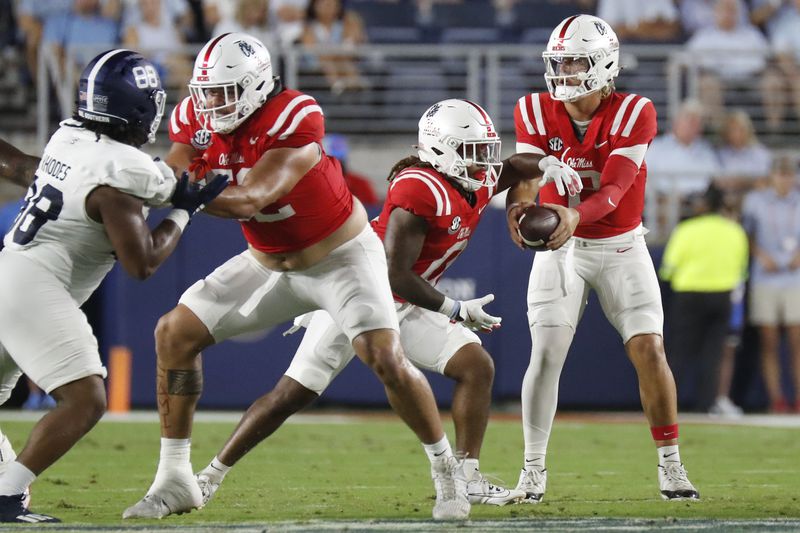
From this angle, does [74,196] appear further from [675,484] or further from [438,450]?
[675,484]

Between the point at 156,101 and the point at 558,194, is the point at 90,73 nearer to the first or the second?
the point at 156,101

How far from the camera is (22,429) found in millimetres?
8406

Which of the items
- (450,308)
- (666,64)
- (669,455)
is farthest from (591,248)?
(666,64)

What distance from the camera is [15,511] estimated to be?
181 inches

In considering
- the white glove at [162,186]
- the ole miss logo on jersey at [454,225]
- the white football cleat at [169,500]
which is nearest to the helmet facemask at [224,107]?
the white glove at [162,186]

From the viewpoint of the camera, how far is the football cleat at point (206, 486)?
5.30 meters

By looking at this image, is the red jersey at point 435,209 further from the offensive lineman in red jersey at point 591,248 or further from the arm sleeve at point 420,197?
the offensive lineman in red jersey at point 591,248

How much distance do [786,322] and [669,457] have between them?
4.88 metres

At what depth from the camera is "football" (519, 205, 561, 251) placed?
17.2 feet

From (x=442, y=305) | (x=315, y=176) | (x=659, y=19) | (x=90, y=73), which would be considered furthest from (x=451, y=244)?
(x=659, y=19)

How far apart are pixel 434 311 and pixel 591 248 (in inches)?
30.8

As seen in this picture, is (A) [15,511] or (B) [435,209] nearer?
(A) [15,511]

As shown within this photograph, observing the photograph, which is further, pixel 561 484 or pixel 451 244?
pixel 561 484

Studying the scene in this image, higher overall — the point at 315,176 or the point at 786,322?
the point at 315,176
